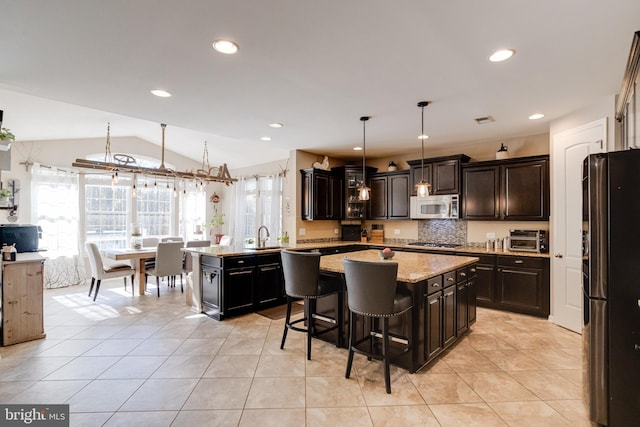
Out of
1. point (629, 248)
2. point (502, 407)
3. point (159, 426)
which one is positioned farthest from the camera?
point (502, 407)

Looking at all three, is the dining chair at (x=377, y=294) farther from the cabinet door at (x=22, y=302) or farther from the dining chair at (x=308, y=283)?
the cabinet door at (x=22, y=302)

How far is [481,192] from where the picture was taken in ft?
15.4

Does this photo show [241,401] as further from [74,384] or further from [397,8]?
[397,8]

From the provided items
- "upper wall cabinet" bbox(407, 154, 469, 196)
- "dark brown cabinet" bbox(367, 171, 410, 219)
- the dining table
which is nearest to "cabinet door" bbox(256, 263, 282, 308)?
the dining table

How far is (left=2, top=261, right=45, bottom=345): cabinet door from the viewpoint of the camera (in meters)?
3.12

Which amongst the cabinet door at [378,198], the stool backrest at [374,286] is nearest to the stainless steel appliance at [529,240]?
the cabinet door at [378,198]

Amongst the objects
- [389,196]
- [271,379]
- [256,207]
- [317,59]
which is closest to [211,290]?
[271,379]

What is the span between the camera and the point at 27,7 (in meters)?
1.67

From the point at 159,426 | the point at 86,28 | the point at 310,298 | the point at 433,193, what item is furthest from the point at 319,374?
the point at 433,193

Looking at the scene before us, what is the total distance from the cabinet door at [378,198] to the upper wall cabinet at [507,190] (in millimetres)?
1428

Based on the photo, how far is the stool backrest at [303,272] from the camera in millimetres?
2773

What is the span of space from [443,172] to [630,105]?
2548 mm

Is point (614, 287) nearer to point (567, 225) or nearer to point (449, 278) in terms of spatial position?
point (449, 278)

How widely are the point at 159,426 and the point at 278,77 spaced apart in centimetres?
271
